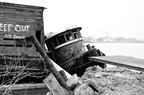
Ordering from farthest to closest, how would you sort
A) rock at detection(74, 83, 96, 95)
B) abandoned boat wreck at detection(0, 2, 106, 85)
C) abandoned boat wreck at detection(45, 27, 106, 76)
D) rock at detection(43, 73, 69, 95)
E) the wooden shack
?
abandoned boat wreck at detection(45, 27, 106, 76), the wooden shack, abandoned boat wreck at detection(0, 2, 106, 85), rock at detection(43, 73, 69, 95), rock at detection(74, 83, 96, 95)

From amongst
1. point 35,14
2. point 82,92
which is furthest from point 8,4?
point 82,92

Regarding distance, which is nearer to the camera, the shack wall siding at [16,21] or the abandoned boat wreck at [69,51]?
the shack wall siding at [16,21]

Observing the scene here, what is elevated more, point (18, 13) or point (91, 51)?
point (18, 13)

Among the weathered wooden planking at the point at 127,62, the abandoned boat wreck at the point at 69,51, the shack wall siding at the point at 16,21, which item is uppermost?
the shack wall siding at the point at 16,21

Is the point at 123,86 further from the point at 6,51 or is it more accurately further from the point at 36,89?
the point at 6,51

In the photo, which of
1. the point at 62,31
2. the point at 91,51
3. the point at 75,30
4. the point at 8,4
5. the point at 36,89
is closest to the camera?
the point at 36,89

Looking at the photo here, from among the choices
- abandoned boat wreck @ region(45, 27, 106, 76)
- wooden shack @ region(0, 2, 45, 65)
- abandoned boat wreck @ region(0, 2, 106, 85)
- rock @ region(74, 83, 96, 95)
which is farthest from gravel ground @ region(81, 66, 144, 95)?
wooden shack @ region(0, 2, 45, 65)

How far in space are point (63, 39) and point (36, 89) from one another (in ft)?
17.0

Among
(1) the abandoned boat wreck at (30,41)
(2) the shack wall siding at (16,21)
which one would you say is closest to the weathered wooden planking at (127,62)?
(1) the abandoned boat wreck at (30,41)

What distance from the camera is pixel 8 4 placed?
9250 mm

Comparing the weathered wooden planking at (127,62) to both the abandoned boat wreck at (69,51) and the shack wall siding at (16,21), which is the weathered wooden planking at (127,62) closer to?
the abandoned boat wreck at (69,51)

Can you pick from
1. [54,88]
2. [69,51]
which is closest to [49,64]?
[54,88]

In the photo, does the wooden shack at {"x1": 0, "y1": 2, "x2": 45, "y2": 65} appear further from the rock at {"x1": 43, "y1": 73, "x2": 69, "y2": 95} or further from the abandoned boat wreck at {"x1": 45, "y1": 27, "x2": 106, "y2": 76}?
the rock at {"x1": 43, "y1": 73, "x2": 69, "y2": 95}

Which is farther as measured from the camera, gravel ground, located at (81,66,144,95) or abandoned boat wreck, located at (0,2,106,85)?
abandoned boat wreck, located at (0,2,106,85)
